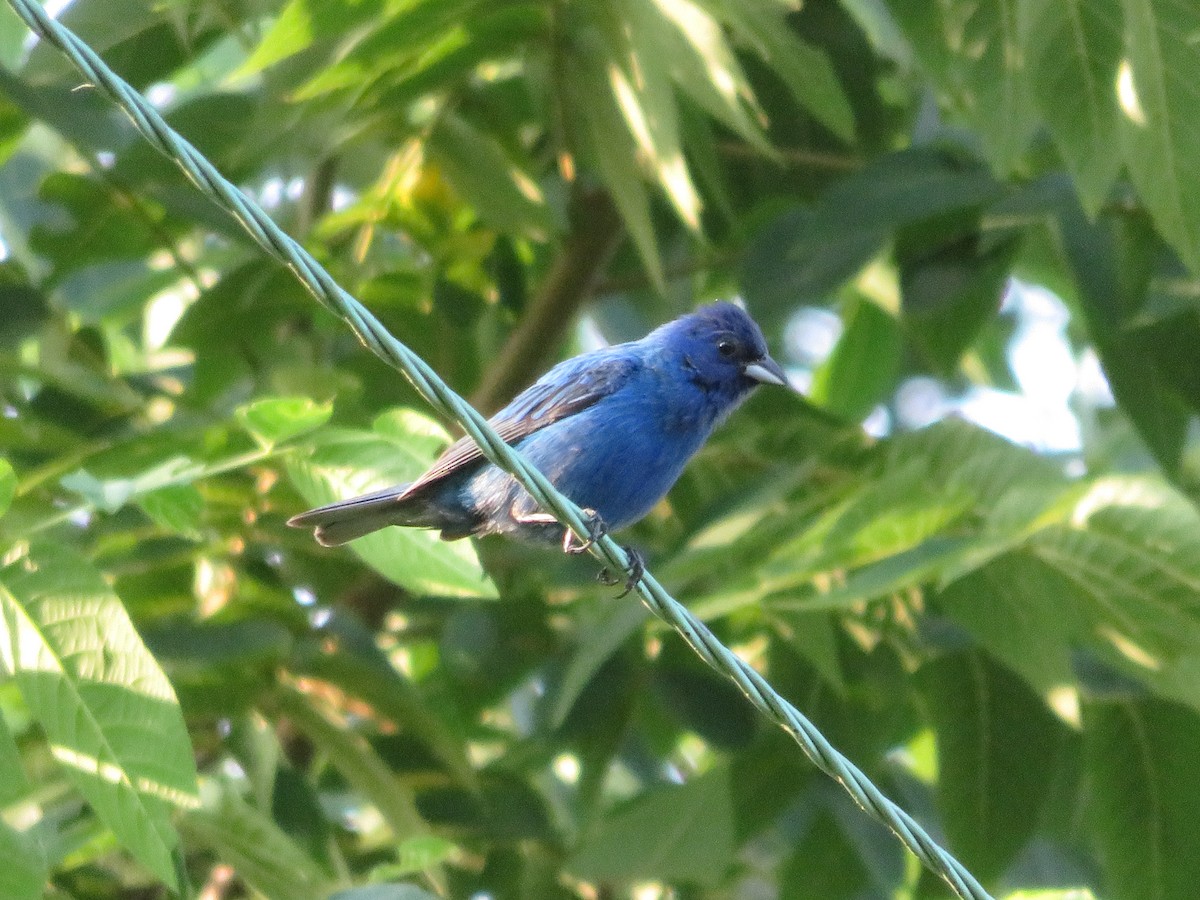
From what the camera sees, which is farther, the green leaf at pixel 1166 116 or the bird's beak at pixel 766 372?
the bird's beak at pixel 766 372

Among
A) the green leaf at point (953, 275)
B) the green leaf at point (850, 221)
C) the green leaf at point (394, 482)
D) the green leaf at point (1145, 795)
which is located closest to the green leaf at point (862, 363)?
the green leaf at point (953, 275)

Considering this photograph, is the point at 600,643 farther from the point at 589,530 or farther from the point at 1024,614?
the point at 1024,614

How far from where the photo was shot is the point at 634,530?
5141mm

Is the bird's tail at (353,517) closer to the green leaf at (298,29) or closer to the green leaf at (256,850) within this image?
the green leaf at (256,850)

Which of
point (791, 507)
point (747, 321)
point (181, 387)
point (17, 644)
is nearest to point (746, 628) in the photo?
point (791, 507)

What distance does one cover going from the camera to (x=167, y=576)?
413 cm

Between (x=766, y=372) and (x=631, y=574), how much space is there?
Answer: 1.46 metres

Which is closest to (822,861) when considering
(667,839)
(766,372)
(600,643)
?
(667,839)

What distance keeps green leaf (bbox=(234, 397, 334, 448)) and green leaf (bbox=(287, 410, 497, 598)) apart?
196mm

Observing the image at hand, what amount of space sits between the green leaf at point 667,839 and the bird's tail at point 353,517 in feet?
3.23

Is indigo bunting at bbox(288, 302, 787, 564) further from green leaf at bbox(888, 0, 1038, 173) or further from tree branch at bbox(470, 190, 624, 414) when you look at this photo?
green leaf at bbox(888, 0, 1038, 173)

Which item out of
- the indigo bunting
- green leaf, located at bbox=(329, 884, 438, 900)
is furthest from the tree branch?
green leaf, located at bbox=(329, 884, 438, 900)

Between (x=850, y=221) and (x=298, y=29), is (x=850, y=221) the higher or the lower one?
the lower one

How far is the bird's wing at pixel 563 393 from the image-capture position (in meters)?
4.42
